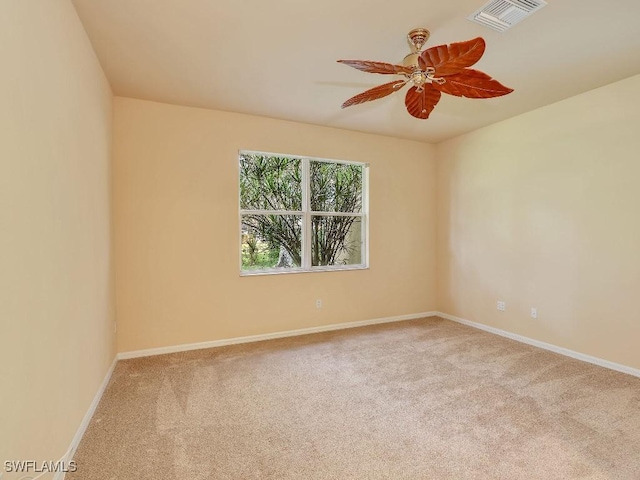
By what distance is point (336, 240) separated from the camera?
4430 millimetres

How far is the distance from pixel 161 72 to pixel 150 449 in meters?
2.80

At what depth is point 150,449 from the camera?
1874 millimetres

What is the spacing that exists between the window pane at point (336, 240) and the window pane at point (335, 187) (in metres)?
0.16

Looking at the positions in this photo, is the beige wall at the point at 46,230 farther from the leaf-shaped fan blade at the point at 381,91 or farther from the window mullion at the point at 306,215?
the window mullion at the point at 306,215

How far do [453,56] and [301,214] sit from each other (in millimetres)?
2705

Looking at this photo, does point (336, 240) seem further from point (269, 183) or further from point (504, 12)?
point (504, 12)

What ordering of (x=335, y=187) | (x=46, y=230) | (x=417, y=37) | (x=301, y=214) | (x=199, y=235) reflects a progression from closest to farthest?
(x=46, y=230), (x=417, y=37), (x=199, y=235), (x=301, y=214), (x=335, y=187)

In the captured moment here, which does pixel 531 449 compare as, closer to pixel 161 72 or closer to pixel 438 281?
pixel 438 281

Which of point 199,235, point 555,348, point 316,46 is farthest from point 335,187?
point 555,348

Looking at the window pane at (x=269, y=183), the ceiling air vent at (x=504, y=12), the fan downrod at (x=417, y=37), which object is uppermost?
the ceiling air vent at (x=504, y=12)

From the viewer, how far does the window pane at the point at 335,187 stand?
14.0 ft

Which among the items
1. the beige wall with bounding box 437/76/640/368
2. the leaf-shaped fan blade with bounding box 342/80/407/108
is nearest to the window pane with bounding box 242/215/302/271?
the leaf-shaped fan blade with bounding box 342/80/407/108

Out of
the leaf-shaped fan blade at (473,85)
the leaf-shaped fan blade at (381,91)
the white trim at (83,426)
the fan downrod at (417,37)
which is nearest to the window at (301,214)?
the white trim at (83,426)

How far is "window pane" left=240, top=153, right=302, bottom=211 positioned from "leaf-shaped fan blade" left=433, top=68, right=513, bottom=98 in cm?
231
